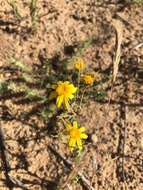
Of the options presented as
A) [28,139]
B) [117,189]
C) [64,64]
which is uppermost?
[64,64]

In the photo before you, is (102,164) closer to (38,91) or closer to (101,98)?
(101,98)

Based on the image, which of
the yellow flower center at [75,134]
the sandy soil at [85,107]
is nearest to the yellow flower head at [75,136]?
the yellow flower center at [75,134]

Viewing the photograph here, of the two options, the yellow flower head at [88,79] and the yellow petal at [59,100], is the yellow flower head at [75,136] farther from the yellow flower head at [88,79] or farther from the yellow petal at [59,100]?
the yellow flower head at [88,79]

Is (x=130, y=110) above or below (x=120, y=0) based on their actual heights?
below

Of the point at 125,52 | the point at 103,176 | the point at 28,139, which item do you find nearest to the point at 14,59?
the point at 28,139

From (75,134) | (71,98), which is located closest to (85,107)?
(71,98)

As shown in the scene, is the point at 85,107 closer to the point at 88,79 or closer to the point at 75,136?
the point at 88,79

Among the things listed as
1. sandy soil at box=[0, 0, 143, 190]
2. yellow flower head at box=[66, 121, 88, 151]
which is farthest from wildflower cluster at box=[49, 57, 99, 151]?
sandy soil at box=[0, 0, 143, 190]
